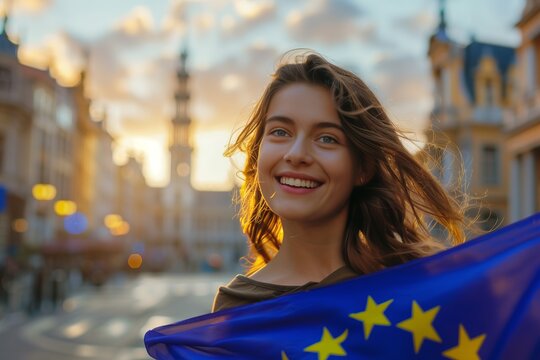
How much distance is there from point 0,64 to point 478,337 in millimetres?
46665

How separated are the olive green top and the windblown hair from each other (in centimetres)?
9

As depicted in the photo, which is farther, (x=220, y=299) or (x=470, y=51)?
(x=470, y=51)

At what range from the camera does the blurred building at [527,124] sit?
29875mm

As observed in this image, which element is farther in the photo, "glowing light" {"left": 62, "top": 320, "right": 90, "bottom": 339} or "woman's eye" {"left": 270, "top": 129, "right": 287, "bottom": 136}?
"glowing light" {"left": 62, "top": 320, "right": 90, "bottom": 339}

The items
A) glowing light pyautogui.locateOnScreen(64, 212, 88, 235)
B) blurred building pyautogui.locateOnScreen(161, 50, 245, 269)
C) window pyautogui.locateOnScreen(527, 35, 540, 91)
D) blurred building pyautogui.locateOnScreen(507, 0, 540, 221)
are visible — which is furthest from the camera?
blurred building pyautogui.locateOnScreen(161, 50, 245, 269)

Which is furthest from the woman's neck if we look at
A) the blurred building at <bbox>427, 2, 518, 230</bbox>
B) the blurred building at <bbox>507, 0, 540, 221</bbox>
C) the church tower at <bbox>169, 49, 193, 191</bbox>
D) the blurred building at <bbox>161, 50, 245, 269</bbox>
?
the church tower at <bbox>169, 49, 193, 191</bbox>

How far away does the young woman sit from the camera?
105 inches

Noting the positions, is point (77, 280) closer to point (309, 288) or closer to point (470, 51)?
point (470, 51)

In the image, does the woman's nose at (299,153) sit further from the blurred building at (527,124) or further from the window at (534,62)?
the window at (534,62)

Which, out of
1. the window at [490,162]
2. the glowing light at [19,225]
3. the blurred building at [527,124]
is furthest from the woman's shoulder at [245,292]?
the glowing light at [19,225]

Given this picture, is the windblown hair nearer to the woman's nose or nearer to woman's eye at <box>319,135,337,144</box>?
woman's eye at <box>319,135,337,144</box>

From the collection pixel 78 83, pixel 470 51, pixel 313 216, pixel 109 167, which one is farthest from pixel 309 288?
pixel 109 167

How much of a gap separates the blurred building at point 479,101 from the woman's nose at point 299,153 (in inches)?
1591

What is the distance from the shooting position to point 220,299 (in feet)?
9.23
